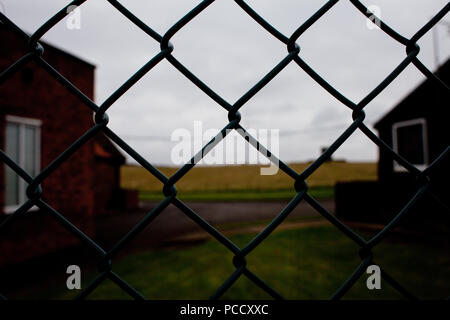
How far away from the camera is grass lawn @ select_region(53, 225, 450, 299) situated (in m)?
4.55

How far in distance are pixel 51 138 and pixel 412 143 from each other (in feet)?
41.0

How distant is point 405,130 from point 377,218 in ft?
12.8

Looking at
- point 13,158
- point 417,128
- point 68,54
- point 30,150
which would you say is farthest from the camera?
point 417,128

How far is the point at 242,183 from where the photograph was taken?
116 feet

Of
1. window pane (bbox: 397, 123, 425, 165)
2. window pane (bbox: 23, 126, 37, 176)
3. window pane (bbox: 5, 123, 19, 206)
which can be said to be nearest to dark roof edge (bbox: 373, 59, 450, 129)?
window pane (bbox: 397, 123, 425, 165)

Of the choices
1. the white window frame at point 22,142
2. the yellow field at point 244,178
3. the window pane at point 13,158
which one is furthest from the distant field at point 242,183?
the window pane at point 13,158

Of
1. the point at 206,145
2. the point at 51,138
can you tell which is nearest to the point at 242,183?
the point at 51,138

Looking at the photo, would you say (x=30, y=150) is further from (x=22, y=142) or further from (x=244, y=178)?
(x=244, y=178)

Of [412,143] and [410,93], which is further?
[412,143]

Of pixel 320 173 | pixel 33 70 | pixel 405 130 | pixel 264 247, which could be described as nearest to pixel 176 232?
pixel 264 247

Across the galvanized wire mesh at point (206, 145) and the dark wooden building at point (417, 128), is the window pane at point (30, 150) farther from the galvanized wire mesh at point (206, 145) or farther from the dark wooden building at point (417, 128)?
the dark wooden building at point (417, 128)

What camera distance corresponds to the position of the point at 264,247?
7.78 meters

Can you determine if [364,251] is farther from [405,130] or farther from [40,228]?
[405,130]

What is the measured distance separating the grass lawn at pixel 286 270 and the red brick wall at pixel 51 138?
1910 mm
